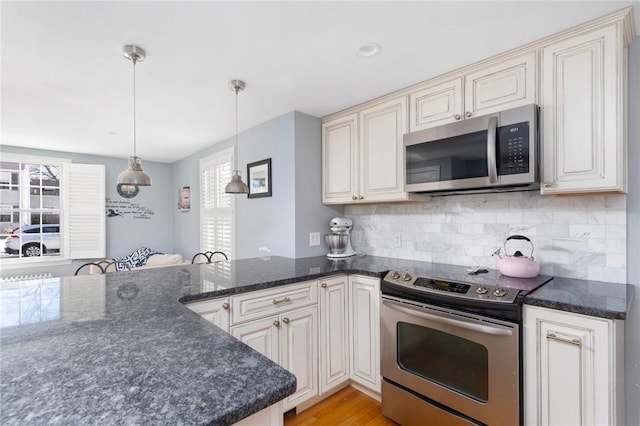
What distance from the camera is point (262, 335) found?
1828 millimetres

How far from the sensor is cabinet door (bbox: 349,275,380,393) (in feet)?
6.76

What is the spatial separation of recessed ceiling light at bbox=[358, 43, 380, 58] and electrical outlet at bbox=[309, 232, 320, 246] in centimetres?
→ 154

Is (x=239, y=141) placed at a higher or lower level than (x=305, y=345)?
higher

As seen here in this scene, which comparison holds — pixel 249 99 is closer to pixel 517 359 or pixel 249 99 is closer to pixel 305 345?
pixel 305 345

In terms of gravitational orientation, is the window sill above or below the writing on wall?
below

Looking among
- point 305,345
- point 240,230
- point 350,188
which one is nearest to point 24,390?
point 305,345

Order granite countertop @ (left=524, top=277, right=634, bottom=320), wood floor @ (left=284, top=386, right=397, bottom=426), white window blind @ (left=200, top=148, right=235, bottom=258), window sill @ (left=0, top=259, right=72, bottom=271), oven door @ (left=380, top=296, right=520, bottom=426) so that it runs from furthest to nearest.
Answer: window sill @ (left=0, top=259, right=72, bottom=271) → white window blind @ (left=200, top=148, right=235, bottom=258) → wood floor @ (left=284, top=386, right=397, bottom=426) → oven door @ (left=380, top=296, right=520, bottom=426) → granite countertop @ (left=524, top=277, right=634, bottom=320)

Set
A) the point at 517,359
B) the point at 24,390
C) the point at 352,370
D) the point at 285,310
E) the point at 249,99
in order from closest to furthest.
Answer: the point at 24,390 → the point at 517,359 → the point at 285,310 → the point at 352,370 → the point at 249,99

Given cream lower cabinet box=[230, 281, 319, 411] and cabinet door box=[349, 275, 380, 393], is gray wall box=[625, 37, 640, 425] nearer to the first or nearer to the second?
cabinet door box=[349, 275, 380, 393]

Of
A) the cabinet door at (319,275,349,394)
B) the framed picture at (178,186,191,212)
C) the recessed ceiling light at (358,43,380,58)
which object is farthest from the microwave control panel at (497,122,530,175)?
the framed picture at (178,186,191,212)

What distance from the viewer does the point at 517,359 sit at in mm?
1409

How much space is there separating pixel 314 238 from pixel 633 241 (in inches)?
82.3

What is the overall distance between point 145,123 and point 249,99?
1.33m

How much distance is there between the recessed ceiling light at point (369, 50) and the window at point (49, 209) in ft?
14.5
